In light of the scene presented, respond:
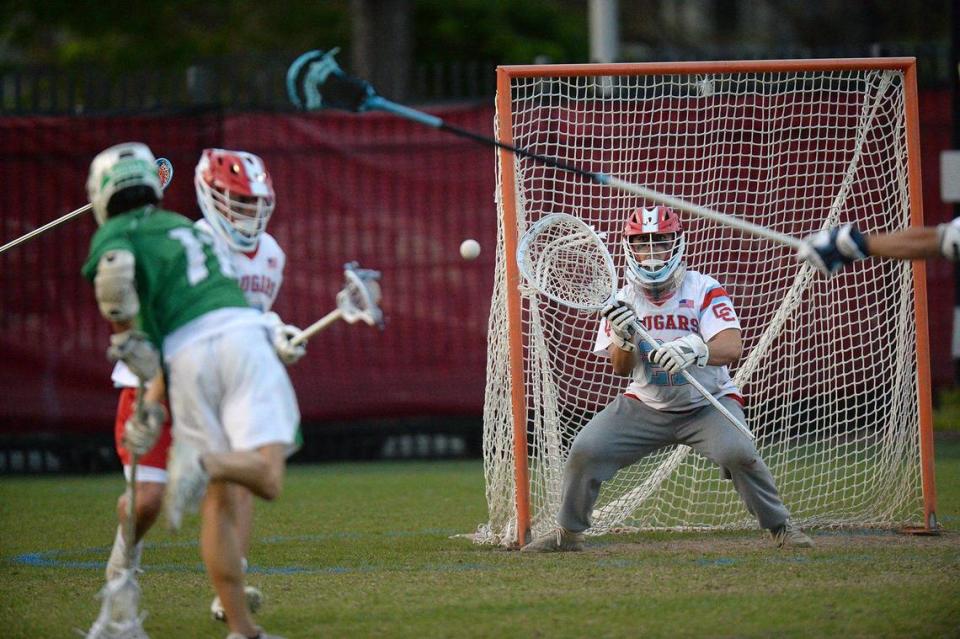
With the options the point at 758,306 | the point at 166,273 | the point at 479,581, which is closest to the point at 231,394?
the point at 166,273

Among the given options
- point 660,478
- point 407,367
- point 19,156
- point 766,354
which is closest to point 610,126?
point 766,354

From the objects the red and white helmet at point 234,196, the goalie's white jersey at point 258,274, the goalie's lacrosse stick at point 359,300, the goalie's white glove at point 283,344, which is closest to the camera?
the goalie's lacrosse stick at point 359,300

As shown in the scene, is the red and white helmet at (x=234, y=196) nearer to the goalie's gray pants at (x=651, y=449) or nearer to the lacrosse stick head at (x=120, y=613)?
the lacrosse stick head at (x=120, y=613)

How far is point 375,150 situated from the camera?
1159 centimetres

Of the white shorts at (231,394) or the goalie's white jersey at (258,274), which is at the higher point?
the goalie's white jersey at (258,274)

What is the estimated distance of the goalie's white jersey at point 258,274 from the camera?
586cm

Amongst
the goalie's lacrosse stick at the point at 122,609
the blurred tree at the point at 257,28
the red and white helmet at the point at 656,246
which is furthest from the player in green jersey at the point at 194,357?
the blurred tree at the point at 257,28

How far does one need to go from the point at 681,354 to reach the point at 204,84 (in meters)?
6.10

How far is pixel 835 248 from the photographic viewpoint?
5.59 metres

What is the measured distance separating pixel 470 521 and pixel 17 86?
5.58 meters

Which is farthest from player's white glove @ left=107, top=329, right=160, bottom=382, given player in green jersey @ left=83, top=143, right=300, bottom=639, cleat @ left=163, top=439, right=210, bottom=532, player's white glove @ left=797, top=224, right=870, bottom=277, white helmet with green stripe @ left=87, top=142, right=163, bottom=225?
player's white glove @ left=797, top=224, right=870, bottom=277

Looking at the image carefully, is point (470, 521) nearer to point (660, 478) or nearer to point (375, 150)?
point (660, 478)

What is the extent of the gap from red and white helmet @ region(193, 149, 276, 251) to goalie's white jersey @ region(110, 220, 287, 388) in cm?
7

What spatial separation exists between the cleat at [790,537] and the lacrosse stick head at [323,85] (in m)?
2.95
